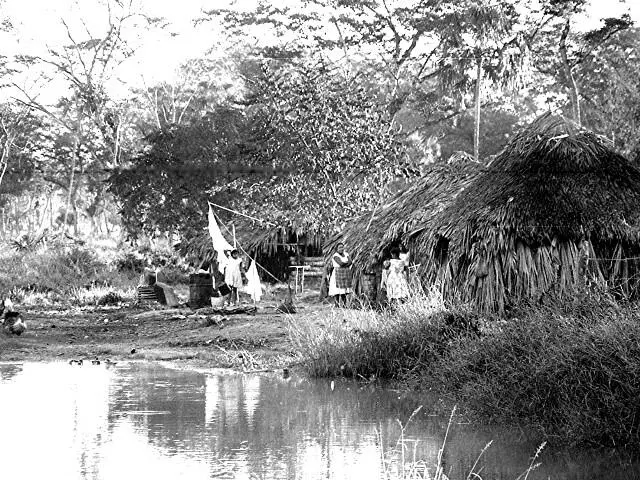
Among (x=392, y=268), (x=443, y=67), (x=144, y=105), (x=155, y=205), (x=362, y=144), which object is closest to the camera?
(x=392, y=268)

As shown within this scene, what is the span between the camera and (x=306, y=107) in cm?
2355

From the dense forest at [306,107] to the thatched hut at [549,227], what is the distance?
8.03 metres

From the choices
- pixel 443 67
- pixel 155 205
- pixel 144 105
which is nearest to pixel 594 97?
pixel 443 67

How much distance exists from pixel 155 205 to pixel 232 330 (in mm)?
12485

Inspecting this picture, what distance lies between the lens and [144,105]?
49.0 metres

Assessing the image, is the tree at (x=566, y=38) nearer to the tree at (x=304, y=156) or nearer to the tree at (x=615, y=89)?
the tree at (x=615, y=89)

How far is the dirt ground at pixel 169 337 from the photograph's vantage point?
16.5 m

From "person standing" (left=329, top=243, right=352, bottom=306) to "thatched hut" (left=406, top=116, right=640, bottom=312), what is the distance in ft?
11.2

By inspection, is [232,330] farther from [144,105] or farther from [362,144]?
[144,105]

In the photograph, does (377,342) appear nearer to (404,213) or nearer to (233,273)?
(404,213)

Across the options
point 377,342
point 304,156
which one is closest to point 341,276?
point 304,156

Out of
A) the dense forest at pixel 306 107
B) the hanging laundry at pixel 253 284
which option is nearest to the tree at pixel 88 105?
the dense forest at pixel 306 107

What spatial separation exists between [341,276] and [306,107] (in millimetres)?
5185

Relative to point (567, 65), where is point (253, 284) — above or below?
below
